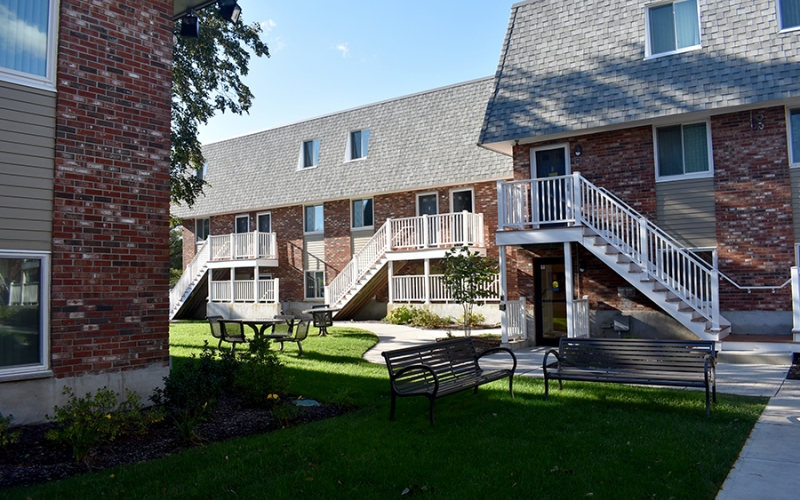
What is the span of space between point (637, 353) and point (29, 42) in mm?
8247

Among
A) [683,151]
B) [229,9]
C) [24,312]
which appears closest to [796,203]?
[683,151]

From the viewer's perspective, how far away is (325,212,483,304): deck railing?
792 inches

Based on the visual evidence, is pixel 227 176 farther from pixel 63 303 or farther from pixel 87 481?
pixel 87 481

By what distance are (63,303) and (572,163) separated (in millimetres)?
11806

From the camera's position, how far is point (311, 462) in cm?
545

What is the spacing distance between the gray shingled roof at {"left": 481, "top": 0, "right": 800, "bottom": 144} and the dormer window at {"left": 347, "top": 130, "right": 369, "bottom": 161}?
925 centimetres

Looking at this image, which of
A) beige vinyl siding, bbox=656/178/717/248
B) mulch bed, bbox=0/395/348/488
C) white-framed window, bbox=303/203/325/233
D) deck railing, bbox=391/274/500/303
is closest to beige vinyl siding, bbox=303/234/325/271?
white-framed window, bbox=303/203/325/233

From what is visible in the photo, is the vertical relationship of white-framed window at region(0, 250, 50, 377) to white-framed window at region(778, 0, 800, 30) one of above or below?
below

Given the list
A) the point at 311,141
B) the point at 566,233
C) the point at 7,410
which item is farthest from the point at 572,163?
the point at 311,141

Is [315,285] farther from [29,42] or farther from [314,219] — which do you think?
[29,42]

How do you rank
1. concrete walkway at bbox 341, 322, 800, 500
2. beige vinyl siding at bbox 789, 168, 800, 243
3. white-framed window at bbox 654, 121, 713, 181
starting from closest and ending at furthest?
concrete walkway at bbox 341, 322, 800, 500, beige vinyl siding at bbox 789, 168, 800, 243, white-framed window at bbox 654, 121, 713, 181

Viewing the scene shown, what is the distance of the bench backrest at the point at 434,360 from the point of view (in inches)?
283

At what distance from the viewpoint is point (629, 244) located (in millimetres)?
13734

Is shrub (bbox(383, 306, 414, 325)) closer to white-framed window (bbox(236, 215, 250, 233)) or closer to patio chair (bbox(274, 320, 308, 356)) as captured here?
patio chair (bbox(274, 320, 308, 356))
